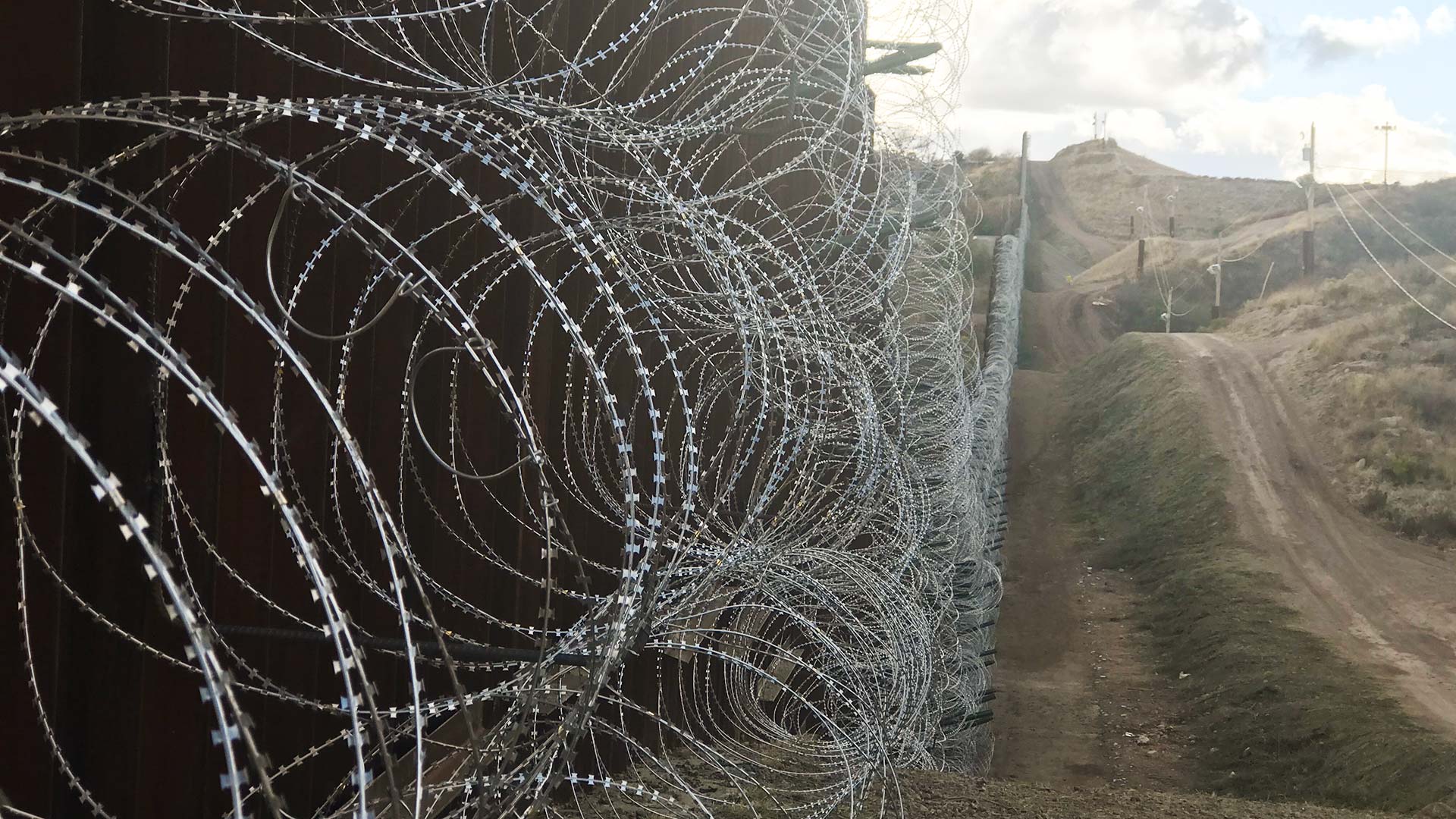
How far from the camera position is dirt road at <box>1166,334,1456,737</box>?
1711cm

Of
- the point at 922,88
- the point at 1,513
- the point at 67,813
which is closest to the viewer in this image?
the point at 1,513

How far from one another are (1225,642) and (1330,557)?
5119 mm

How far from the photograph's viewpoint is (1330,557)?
21.6 metres

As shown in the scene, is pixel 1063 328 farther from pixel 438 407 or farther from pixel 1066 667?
pixel 438 407

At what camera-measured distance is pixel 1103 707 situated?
53.3 ft

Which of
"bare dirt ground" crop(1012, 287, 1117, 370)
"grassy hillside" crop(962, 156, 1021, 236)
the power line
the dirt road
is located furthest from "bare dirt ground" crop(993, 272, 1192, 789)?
"grassy hillside" crop(962, 156, 1021, 236)

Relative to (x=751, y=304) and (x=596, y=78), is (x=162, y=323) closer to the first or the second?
(x=751, y=304)

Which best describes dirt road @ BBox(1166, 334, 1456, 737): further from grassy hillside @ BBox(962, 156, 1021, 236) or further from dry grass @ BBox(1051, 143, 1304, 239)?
dry grass @ BBox(1051, 143, 1304, 239)

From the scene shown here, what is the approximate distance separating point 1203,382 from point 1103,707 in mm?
16256

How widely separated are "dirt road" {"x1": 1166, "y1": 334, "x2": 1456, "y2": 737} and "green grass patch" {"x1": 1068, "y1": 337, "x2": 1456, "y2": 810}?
0.40 metres

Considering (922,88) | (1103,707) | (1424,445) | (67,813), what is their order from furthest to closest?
(1424,445)
(1103,707)
(922,88)
(67,813)

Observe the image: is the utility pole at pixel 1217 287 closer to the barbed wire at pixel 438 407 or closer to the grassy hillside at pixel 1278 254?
the grassy hillside at pixel 1278 254

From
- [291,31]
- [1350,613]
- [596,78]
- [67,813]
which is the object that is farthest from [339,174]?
[1350,613]

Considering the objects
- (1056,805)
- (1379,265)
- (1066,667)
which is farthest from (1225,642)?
(1379,265)
